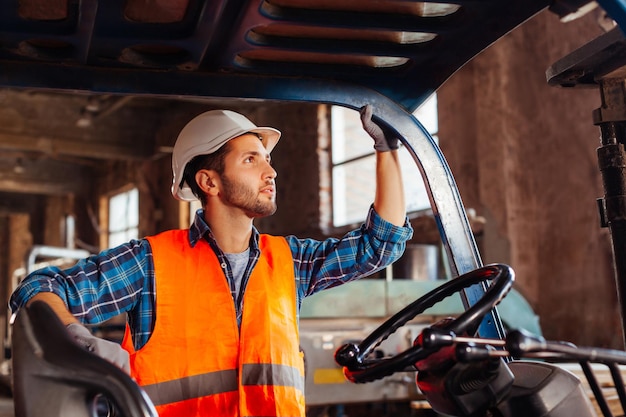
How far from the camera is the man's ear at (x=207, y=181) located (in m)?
2.47

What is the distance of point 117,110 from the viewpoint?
502 inches

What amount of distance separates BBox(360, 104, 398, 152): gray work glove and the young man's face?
0.36 m

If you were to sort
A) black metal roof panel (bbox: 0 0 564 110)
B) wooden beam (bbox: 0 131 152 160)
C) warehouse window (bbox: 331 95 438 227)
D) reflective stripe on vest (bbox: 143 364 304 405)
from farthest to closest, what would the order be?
wooden beam (bbox: 0 131 152 160) → warehouse window (bbox: 331 95 438 227) → reflective stripe on vest (bbox: 143 364 304 405) → black metal roof panel (bbox: 0 0 564 110)

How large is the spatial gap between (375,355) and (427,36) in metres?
3.20

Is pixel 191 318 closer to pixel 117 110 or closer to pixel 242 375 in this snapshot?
pixel 242 375

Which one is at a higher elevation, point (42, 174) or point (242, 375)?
point (42, 174)

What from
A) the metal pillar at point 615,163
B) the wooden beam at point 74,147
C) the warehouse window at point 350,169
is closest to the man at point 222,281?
the metal pillar at point 615,163

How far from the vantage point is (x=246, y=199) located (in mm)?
2393

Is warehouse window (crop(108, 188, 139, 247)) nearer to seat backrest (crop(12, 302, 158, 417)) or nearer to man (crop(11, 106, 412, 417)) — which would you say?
man (crop(11, 106, 412, 417))

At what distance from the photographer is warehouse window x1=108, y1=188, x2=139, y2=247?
14.3 metres

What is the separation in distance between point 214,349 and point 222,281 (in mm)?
208

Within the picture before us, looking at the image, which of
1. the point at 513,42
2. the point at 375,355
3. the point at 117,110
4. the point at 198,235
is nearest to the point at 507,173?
the point at 513,42

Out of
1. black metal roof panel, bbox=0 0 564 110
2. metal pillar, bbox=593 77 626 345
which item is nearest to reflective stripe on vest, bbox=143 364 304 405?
black metal roof panel, bbox=0 0 564 110

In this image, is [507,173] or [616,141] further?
[507,173]
